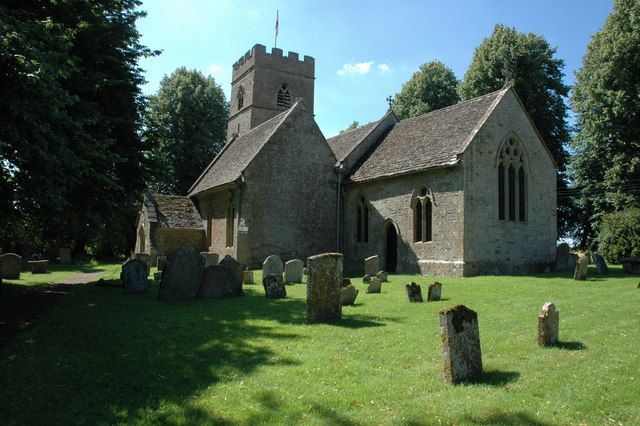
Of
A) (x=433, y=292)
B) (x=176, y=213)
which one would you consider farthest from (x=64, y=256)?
(x=433, y=292)

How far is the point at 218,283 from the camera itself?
45.1 ft

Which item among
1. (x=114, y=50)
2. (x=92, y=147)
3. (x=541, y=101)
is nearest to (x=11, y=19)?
(x=92, y=147)

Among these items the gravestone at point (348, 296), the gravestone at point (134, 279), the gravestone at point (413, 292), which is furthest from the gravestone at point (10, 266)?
the gravestone at point (413, 292)

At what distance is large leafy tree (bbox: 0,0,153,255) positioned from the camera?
8492 millimetres

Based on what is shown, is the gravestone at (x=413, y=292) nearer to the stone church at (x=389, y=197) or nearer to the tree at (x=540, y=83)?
the stone church at (x=389, y=197)

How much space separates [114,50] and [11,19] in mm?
6126

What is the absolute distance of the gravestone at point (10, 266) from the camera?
64.6 ft

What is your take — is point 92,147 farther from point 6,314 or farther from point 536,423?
point 536,423

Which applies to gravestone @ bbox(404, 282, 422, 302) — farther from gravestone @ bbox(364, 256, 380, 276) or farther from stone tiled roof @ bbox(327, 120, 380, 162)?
stone tiled roof @ bbox(327, 120, 380, 162)

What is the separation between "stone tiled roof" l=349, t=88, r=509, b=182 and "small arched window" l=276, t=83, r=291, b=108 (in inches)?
569

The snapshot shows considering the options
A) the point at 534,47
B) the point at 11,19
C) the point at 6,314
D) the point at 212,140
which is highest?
the point at 534,47

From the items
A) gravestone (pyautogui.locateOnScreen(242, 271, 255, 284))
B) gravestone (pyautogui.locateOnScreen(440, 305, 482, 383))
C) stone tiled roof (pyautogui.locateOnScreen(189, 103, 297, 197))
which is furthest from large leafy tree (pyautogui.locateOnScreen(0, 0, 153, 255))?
stone tiled roof (pyautogui.locateOnScreen(189, 103, 297, 197))

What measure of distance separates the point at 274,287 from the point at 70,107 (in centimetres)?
677

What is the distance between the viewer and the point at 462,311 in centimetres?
623
